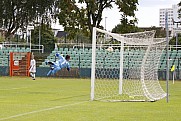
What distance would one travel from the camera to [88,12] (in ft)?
199

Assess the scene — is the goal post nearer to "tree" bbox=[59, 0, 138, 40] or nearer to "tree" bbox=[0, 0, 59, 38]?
"tree" bbox=[59, 0, 138, 40]

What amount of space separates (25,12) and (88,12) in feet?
36.5

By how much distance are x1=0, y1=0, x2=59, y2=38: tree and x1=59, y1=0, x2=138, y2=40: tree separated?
597 cm

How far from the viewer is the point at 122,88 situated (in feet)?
77.4

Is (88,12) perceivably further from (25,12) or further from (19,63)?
(19,63)

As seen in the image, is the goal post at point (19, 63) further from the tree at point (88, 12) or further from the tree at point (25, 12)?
the tree at point (25, 12)

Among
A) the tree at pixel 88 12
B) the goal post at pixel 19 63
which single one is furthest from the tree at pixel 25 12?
the goal post at pixel 19 63

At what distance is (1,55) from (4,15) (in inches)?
715

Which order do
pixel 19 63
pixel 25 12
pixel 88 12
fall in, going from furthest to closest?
pixel 25 12, pixel 88 12, pixel 19 63

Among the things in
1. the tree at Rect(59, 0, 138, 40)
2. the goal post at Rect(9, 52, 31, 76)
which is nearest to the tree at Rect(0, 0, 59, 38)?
the tree at Rect(59, 0, 138, 40)

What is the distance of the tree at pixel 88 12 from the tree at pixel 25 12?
5.97 m

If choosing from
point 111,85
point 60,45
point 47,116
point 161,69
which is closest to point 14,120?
point 47,116

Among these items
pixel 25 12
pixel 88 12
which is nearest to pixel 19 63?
pixel 88 12

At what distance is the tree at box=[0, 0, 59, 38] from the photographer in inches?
2638
